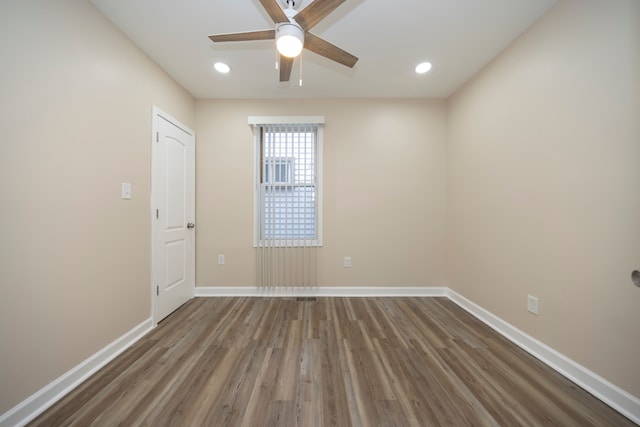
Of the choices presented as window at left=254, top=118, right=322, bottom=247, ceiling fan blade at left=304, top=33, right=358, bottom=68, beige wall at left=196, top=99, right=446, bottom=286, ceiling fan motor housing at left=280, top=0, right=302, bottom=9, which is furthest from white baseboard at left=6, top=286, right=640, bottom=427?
ceiling fan motor housing at left=280, top=0, right=302, bottom=9

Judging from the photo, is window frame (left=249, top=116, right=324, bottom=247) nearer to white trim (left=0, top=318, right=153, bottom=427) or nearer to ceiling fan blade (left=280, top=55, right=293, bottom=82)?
ceiling fan blade (left=280, top=55, right=293, bottom=82)

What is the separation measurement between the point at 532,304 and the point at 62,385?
328cm

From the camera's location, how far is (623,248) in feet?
4.18

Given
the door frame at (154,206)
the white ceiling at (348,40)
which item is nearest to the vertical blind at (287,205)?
the white ceiling at (348,40)

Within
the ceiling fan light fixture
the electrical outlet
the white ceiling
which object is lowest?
the electrical outlet

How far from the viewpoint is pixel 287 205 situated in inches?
118

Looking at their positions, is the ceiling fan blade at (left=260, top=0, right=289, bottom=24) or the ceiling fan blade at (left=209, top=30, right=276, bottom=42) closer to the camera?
the ceiling fan blade at (left=260, top=0, right=289, bottom=24)

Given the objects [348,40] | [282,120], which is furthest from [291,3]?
[282,120]

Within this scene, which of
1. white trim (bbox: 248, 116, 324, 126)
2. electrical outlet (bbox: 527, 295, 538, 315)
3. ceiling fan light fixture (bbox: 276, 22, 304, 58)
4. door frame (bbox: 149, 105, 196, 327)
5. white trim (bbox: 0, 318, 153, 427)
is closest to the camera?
Result: white trim (bbox: 0, 318, 153, 427)

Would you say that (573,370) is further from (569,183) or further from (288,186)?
(288,186)

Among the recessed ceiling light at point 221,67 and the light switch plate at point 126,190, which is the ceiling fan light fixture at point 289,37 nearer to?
the recessed ceiling light at point 221,67

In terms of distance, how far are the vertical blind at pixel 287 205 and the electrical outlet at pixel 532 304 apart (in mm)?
2078

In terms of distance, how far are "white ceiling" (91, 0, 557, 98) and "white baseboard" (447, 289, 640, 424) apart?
8.09 feet

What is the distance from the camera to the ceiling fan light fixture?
1.30m
